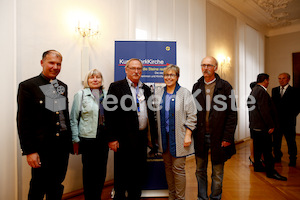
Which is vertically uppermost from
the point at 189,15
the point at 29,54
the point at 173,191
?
the point at 189,15

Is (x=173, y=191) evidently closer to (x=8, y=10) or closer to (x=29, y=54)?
(x=29, y=54)

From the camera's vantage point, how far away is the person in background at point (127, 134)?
206 cm

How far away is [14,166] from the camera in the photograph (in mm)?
2254

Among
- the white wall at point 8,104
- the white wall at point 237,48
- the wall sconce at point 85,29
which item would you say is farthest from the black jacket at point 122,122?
the white wall at point 237,48

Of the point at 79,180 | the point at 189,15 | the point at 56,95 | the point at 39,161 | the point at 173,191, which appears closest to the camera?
the point at 39,161

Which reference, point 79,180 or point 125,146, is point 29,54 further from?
point 79,180

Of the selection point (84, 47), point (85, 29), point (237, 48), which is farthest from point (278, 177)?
point (237, 48)

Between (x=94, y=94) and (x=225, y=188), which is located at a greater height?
(x=94, y=94)

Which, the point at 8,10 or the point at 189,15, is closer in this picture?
the point at 8,10

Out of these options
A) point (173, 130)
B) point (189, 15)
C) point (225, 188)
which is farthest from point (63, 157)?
point (189, 15)

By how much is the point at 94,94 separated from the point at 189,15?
3219 millimetres

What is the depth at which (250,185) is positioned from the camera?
3.07 meters

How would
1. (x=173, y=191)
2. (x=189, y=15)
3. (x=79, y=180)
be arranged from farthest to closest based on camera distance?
(x=189, y=15) < (x=79, y=180) < (x=173, y=191)

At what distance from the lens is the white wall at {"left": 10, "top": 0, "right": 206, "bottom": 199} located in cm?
232
